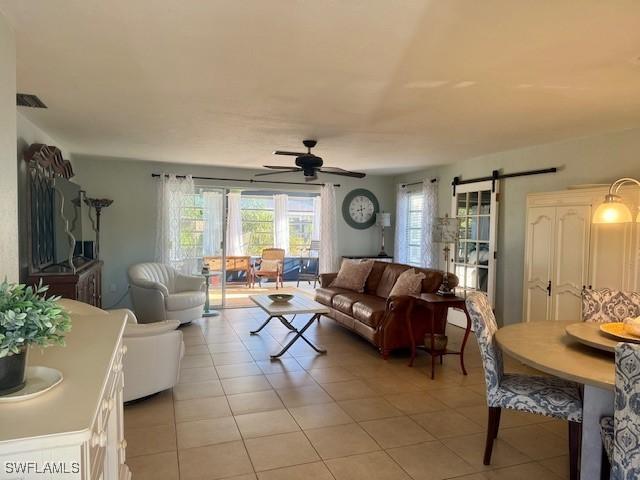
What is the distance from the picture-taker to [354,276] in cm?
591

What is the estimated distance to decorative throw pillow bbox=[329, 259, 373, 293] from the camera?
19.1 feet

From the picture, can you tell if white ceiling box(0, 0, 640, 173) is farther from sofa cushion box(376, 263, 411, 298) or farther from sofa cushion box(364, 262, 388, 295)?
sofa cushion box(364, 262, 388, 295)

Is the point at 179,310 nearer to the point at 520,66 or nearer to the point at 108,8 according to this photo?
the point at 108,8

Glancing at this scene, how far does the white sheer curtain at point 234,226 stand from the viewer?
9.87 meters

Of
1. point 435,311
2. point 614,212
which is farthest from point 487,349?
point 435,311

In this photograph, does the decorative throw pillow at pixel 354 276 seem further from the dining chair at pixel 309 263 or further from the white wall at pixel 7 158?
the white wall at pixel 7 158

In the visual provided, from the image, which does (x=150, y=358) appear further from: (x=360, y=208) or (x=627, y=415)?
(x=360, y=208)

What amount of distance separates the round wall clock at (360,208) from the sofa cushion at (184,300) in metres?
3.06

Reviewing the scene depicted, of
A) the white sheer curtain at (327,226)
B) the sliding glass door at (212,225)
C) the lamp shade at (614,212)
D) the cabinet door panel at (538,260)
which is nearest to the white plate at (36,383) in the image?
the lamp shade at (614,212)

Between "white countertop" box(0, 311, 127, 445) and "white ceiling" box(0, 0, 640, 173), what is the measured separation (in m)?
1.40

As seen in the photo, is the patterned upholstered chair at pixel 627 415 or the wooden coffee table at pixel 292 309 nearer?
the patterned upholstered chair at pixel 627 415

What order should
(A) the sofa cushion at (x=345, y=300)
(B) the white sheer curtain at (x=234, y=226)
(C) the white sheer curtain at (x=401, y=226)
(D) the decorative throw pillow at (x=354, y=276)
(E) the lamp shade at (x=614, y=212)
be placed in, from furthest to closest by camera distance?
(B) the white sheer curtain at (x=234, y=226), (C) the white sheer curtain at (x=401, y=226), (D) the decorative throw pillow at (x=354, y=276), (A) the sofa cushion at (x=345, y=300), (E) the lamp shade at (x=614, y=212)

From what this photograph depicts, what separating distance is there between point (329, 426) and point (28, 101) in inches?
131

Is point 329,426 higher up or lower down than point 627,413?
lower down
